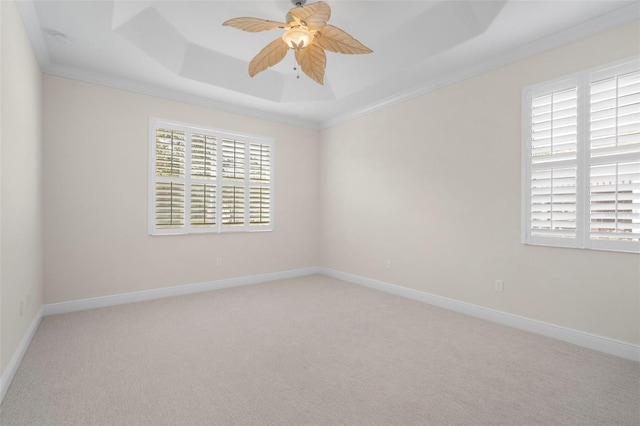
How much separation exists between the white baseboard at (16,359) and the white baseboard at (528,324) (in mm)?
3963

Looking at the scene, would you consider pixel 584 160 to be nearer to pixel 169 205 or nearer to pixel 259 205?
pixel 259 205

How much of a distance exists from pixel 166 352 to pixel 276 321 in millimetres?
1114

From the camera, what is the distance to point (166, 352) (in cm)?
267

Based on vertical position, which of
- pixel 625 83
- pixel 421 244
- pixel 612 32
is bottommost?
pixel 421 244

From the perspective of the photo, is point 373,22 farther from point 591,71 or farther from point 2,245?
point 2,245

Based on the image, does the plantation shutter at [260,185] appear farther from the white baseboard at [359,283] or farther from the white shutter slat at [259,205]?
the white baseboard at [359,283]

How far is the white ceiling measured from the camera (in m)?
2.76

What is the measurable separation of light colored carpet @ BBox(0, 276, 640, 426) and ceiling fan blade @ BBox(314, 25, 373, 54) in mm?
2471

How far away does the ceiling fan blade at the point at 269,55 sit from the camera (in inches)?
103

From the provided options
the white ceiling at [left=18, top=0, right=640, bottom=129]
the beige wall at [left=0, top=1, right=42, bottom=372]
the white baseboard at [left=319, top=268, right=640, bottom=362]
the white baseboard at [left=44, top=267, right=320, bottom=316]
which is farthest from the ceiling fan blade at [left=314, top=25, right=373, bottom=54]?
the white baseboard at [left=44, top=267, right=320, bottom=316]

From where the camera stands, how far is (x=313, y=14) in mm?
2227

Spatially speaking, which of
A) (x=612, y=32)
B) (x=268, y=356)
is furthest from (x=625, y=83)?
(x=268, y=356)

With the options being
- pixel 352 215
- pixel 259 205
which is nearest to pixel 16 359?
pixel 259 205

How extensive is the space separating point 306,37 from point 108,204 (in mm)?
3175
